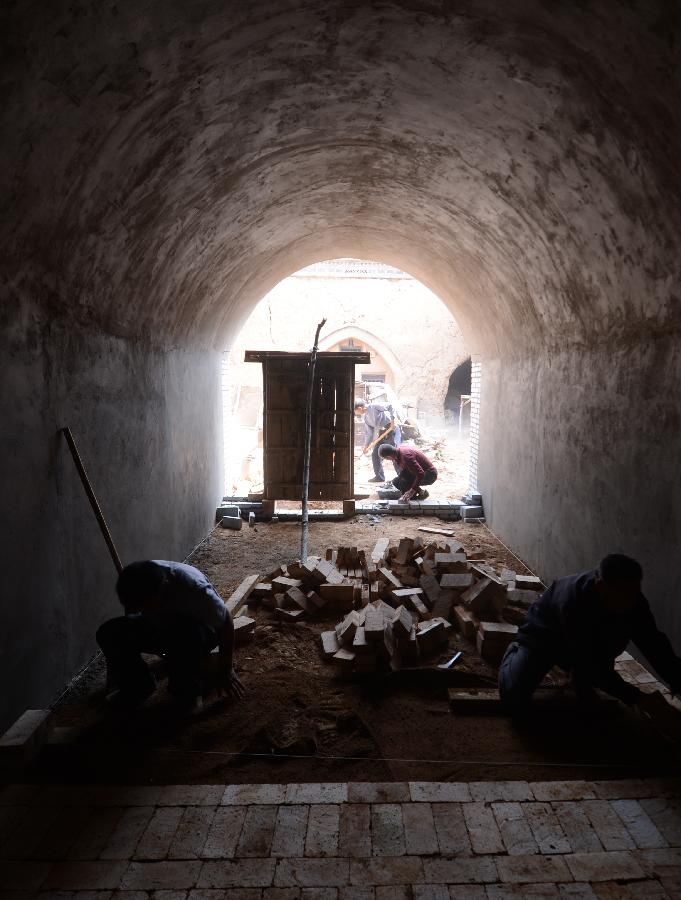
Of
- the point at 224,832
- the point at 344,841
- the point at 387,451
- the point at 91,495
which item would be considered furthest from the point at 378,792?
the point at 387,451

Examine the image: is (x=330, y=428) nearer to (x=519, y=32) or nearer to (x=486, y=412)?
(x=486, y=412)

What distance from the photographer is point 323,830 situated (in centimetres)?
289

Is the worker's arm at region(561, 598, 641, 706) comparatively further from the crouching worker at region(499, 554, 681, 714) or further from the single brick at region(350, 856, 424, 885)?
the single brick at region(350, 856, 424, 885)

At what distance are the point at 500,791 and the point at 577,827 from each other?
43 centimetres

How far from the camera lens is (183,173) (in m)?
4.70

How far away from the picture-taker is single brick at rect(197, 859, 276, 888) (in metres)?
2.58

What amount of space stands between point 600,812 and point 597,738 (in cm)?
80

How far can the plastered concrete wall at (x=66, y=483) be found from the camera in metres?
3.62

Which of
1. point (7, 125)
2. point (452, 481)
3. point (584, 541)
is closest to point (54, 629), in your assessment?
point (7, 125)

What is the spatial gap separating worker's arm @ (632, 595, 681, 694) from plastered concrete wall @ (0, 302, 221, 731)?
3.98m

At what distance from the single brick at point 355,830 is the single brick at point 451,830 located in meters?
0.36

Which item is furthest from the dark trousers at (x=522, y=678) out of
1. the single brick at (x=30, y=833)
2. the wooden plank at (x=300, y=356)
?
the wooden plank at (x=300, y=356)

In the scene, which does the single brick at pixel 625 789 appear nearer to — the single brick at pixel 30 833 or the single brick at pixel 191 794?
the single brick at pixel 191 794

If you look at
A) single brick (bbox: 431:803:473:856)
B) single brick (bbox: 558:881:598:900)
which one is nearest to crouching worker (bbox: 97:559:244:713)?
single brick (bbox: 431:803:473:856)
